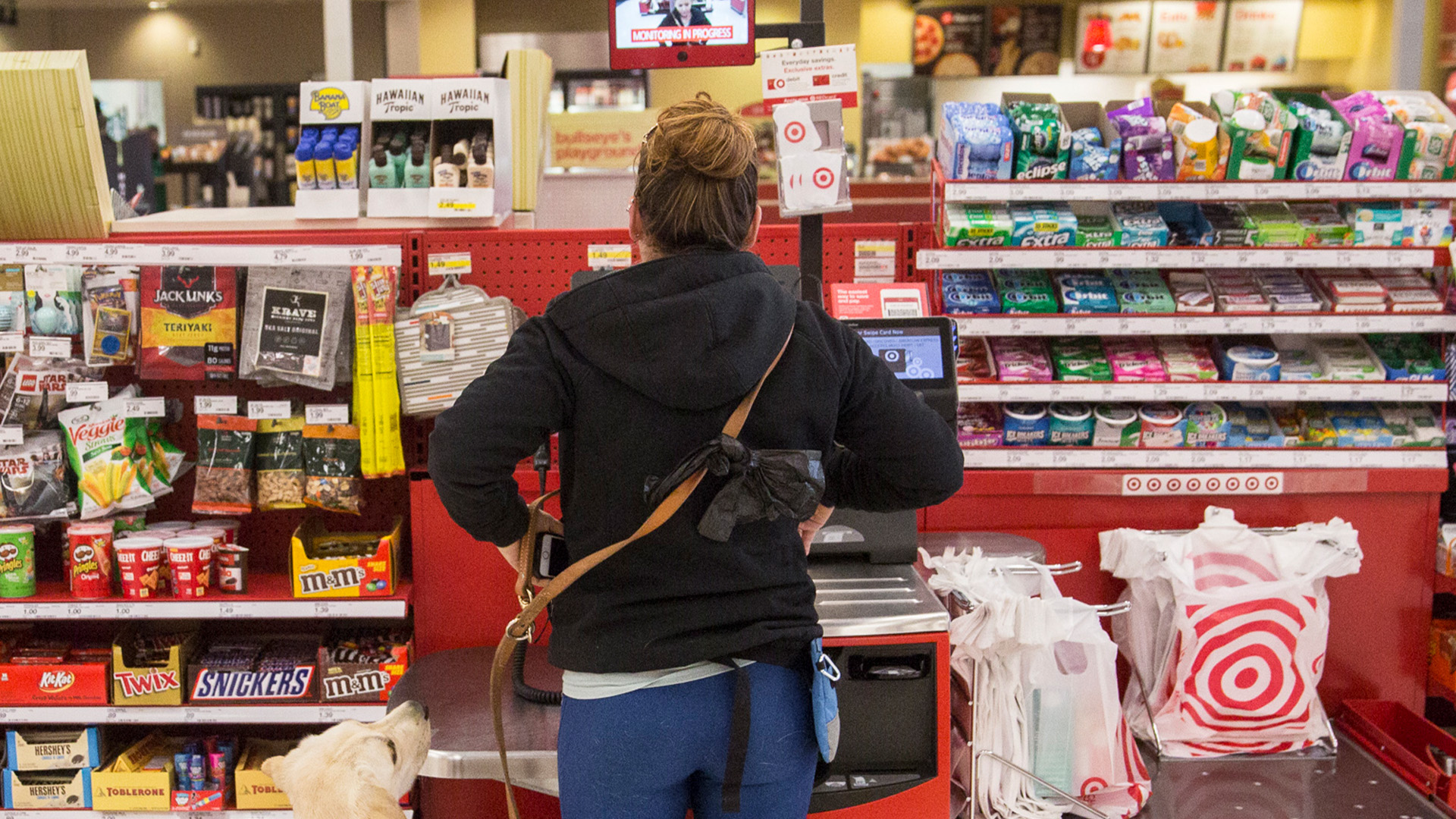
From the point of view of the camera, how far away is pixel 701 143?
4.95 feet

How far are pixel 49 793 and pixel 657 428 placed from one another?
2.49m

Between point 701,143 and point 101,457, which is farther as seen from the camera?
point 101,457

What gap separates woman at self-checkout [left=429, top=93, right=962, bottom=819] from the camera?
5.08 feet

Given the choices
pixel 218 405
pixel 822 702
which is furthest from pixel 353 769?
pixel 218 405

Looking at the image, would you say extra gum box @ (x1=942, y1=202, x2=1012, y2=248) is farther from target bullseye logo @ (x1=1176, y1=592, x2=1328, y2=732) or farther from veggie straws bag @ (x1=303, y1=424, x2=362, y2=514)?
veggie straws bag @ (x1=303, y1=424, x2=362, y2=514)

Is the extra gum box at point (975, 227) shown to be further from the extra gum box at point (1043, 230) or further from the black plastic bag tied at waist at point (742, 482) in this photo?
the black plastic bag tied at waist at point (742, 482)

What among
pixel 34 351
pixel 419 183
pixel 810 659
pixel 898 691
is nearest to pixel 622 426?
pixel 810 659

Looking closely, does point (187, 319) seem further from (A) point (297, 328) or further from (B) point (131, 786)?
(B) point (131, 786)

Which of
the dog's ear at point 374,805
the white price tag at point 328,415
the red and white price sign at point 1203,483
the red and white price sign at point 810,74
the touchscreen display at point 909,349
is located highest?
the red and white price sign at point 810,74

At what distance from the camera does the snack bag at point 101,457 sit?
300cm

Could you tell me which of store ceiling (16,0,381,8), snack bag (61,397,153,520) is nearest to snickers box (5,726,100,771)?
snack bag (61,397,153,520)

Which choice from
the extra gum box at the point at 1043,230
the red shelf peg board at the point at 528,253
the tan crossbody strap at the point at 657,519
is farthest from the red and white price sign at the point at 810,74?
the tan crossbody strap at the point at 657,519

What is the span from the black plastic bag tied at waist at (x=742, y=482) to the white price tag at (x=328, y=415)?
1705 millimetres

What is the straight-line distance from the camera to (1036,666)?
2.97 meters
